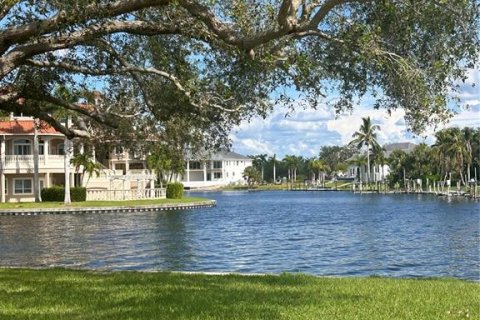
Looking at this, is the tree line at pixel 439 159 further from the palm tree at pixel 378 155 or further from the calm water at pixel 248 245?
the calm water at pixel 248 245

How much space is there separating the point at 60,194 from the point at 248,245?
126 feet

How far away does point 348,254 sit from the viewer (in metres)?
28.3

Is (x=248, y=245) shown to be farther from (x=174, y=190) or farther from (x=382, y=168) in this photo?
(x=382, y=168)

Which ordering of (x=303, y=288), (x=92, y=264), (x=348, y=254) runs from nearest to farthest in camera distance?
(x=303, y=288)
(x=92, y=264)
(x=348, y=254)

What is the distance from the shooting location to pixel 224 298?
10.2 m

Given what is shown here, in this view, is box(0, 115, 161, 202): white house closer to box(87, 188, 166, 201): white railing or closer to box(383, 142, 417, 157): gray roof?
box(87, 188, 166, 201): white railing

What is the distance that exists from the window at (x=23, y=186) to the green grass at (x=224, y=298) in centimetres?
5710

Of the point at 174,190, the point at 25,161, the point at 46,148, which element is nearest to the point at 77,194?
the point at 46,148

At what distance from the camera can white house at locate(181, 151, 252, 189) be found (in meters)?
170

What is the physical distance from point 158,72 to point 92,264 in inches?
505

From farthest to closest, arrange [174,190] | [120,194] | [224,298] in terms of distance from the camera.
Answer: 1. [174,190]
2. [120,194]
3. [224,298]

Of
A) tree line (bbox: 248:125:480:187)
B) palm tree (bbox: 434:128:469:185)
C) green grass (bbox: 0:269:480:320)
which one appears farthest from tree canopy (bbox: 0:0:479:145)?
palm tree (bbox: 434:128:469:185)

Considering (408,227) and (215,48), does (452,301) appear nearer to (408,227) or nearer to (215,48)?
(215,48)

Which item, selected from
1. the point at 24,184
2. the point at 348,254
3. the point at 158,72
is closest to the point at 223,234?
the point at 348,254
